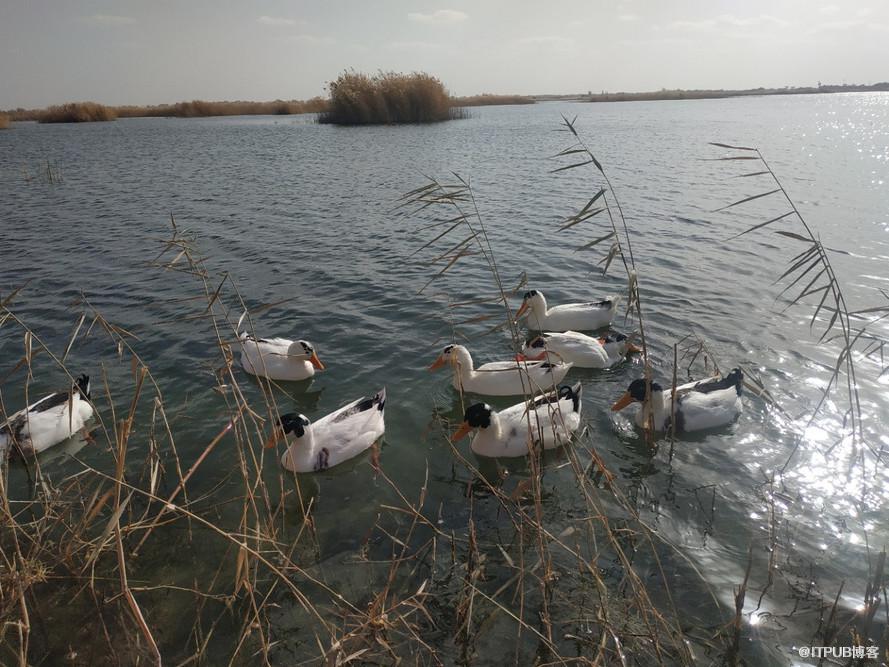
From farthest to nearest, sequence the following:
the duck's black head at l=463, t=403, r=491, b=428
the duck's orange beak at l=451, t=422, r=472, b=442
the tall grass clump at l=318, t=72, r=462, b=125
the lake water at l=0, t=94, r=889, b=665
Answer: the tall grass clump at l=318, t=72, r=462, b=125 < the duck's orange beak at l=451, t=422, r=472, b=442 < the duck's black head at l=463, t=403, r=491, b=428 < the lake water at l=0, t=94, r=889, b=665

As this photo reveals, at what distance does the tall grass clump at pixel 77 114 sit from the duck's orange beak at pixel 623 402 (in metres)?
63.2

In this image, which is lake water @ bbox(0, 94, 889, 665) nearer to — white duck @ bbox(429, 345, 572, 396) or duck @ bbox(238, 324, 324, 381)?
duck @ bbox(238, 324, 324, 381)

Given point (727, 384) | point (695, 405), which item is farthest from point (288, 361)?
point (727, 384)

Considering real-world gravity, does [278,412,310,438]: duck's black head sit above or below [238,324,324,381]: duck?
above

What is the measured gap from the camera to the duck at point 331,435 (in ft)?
18.8

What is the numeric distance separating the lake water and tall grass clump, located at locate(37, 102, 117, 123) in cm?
3753

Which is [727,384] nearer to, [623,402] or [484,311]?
[623,402]

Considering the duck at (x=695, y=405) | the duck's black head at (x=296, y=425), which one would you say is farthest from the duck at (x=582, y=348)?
the duck's black head at (x=296, y=425)

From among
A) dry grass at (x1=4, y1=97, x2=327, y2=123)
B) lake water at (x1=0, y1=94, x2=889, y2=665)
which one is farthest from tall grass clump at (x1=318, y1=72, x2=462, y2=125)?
lake water at (x1=0, y1=94, x2=889, y2=665)

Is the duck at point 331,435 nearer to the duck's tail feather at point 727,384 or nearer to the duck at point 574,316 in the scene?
the duck at point 574,316

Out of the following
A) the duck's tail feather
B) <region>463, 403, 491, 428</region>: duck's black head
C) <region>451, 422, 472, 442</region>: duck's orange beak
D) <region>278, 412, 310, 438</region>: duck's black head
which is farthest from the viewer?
the duck's tail feather

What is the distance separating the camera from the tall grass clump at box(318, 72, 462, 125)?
45031 mm

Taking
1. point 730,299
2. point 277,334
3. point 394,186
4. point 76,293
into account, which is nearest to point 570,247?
point 730,299

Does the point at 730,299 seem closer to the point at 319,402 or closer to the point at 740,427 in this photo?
the point at 740,427
